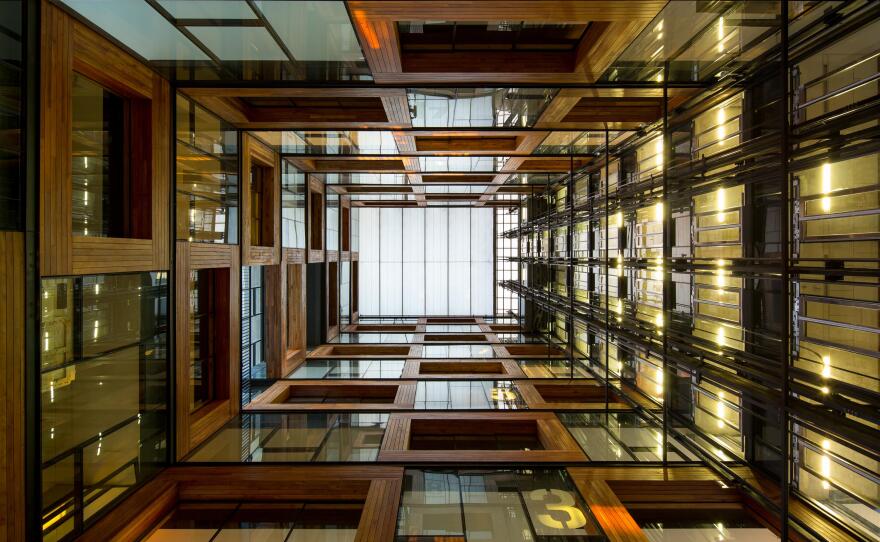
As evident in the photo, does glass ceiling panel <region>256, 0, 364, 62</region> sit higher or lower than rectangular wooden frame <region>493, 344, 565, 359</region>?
higher

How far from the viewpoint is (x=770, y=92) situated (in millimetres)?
5328

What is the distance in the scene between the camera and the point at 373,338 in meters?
15.5

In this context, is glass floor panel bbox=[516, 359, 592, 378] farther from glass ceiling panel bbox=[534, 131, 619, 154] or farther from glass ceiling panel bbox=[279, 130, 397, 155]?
glass ceiling panel bbox=[279, 130, 397, 155]

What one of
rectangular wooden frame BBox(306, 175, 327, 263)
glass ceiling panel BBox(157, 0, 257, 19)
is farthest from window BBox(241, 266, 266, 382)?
glass ceiling panel BBox(157, 0, 257, 19)

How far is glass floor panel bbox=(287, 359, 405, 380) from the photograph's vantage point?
11.0 m

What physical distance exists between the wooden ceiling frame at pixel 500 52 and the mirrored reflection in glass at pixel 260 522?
505 cm

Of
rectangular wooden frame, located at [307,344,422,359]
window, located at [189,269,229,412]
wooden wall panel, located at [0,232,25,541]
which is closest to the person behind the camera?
wooden wall panel, located at [0,232,25,541]

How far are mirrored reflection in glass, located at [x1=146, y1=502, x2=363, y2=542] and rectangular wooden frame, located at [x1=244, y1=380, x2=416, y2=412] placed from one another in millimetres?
2389

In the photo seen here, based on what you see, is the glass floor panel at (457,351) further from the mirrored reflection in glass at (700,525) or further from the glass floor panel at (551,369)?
the mirrored reflection in glass at (700,525)

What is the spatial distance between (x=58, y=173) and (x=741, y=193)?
697 centimetres

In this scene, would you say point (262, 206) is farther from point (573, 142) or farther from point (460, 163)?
point (573, 142)

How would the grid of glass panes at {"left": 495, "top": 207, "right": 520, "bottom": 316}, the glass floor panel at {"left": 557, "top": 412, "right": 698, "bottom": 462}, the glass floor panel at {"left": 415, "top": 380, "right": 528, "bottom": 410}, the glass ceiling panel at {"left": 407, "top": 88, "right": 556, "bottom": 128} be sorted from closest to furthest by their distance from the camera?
the glass ceiling panel at {"left": 407, "top": 88, "right": 556, "bottom": 128} < the glass floor panel at {"left": 557, "top": 412, "right": 698, "bottom": 462} < the glass floor panel at {"left": 415, "top": 380, "right": 528, "bottom": 410} < the grid of glass panes at {"left": 495, "top": 207, "right": 520, "bottom": 316}

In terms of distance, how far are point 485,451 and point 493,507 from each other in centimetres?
120

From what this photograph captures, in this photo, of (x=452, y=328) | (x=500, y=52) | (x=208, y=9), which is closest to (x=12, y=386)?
(x=208, y=9)
